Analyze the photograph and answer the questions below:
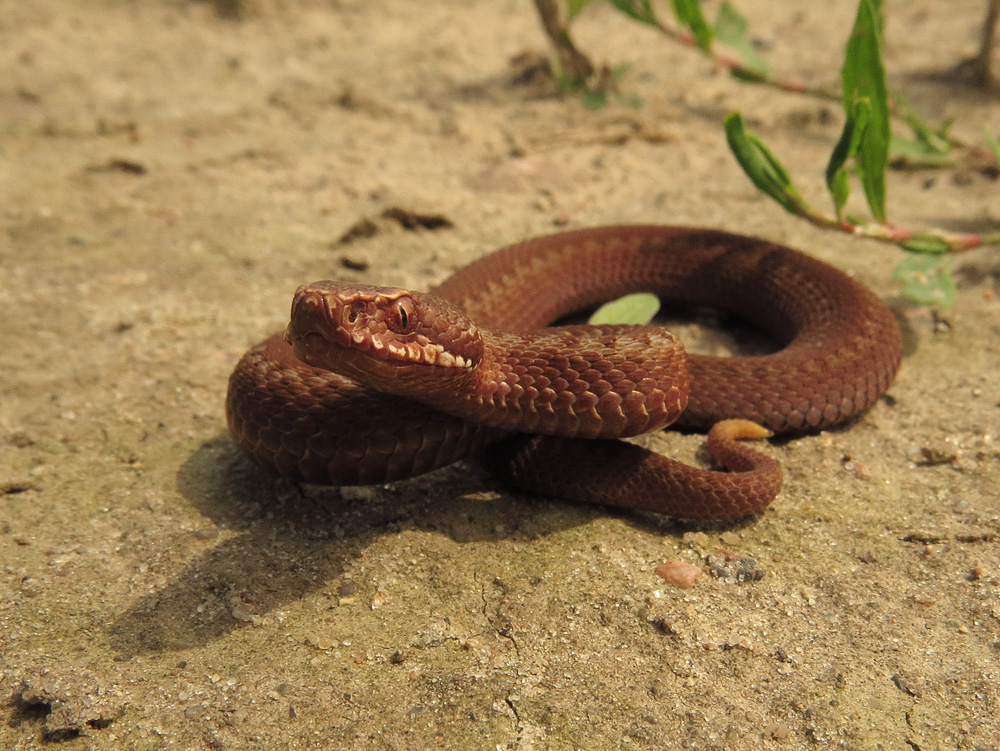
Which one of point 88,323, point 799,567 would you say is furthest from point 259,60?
point 799,567

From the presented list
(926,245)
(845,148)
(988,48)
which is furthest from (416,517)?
(988,48)

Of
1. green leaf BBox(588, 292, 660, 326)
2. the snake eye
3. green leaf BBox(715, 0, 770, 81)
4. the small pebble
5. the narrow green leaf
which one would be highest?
green leaf BBox(715, 0, 770, 81)

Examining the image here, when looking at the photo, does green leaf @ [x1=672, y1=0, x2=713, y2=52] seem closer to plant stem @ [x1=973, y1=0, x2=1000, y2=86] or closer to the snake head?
plant stem @ [x1=973, y1=0, x2=1000, y2=86]

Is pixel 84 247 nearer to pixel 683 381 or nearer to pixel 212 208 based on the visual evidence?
pixel 212 208


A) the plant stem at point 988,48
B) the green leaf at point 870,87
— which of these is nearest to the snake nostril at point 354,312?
the green leaf at point 870,87

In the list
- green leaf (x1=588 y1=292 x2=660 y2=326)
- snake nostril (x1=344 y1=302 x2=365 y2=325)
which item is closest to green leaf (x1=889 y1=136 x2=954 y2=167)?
green leaf (x1=588 y1=292 x2=660 y2=326)

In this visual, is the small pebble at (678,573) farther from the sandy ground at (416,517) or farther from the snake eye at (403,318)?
the snake eye at (403,318)

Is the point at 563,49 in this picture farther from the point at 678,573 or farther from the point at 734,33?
the point at 678,573
